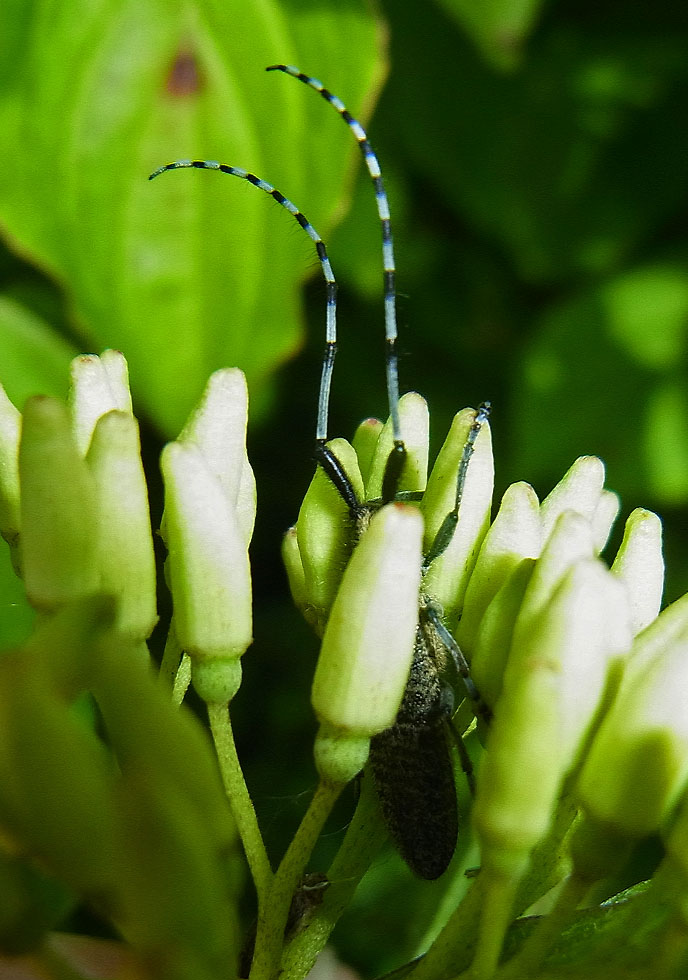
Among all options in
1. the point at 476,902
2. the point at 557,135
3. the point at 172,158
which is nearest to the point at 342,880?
the point at 476,902

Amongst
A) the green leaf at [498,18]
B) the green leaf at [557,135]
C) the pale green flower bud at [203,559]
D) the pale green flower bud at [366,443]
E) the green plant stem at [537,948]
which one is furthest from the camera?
the green leaf at [557,135]

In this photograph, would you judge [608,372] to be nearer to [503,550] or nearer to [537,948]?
[503,550]

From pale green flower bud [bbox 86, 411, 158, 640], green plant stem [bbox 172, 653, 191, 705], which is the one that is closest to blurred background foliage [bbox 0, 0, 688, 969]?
green plant stem [bbox 172, 653, 191, 705]

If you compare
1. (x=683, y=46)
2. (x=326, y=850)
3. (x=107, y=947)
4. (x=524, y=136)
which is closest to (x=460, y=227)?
(x=524, y=136)

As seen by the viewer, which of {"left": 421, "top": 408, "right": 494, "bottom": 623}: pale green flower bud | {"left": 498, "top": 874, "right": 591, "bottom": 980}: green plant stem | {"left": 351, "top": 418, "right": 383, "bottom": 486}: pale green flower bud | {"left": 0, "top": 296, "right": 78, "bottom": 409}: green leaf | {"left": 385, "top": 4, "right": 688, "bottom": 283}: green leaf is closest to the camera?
{"left": 498, "top": 874, "right": 591, "bottom": 980}: green plant stem

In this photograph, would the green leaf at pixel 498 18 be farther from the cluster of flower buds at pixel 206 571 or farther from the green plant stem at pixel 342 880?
the green plant stem at pixel 342 880

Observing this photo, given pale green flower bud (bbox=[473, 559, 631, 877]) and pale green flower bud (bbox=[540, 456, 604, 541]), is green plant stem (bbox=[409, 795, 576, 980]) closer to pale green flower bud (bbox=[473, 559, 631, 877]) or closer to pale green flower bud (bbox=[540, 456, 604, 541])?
pale green flower bud (bbox=[473, 559, 631, 877])

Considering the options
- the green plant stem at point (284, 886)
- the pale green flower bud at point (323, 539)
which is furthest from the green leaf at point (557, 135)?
the green plant stem at point (284, 886)
